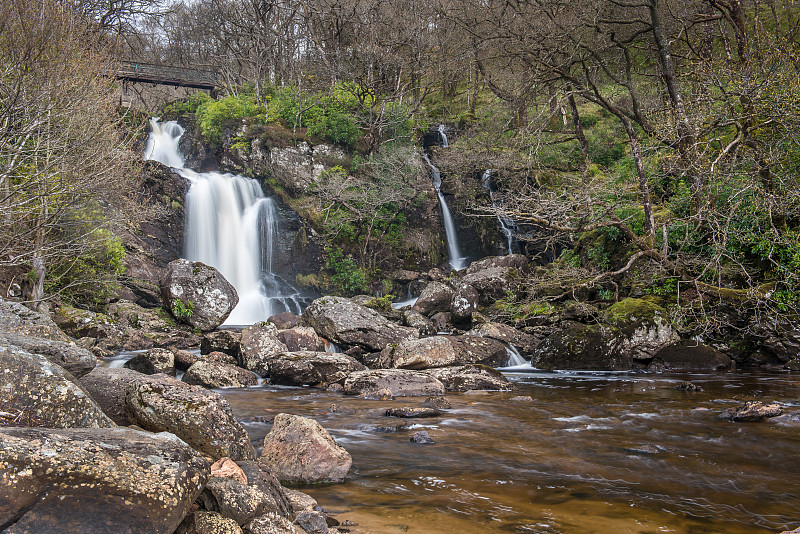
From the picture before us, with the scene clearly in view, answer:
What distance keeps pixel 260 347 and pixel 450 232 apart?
14987 millimetres

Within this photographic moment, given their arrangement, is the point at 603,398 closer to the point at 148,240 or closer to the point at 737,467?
the point at 737,467

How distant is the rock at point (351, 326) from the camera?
45.4 feet

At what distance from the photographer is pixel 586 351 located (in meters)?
12.9

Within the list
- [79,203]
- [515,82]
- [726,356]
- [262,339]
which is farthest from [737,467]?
[515,82]

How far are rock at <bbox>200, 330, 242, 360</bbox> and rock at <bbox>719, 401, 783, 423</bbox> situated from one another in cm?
1031

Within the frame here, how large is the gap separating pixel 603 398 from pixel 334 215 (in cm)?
1730

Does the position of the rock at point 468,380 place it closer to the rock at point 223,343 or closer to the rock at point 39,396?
the rock at point 223,343

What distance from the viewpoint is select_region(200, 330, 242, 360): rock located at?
1298 centimetres

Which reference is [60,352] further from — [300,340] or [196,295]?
[196,295]

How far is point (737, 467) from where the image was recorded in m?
5.91

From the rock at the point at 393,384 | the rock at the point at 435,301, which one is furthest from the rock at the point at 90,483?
the rock at the point at 435,301

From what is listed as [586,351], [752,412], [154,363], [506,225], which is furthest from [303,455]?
[506,225]

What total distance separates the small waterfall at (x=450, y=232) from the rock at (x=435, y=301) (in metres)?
5.67

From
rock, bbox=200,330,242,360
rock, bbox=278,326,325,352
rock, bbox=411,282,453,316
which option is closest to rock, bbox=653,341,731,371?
rock, bbox=411,282,453,316
